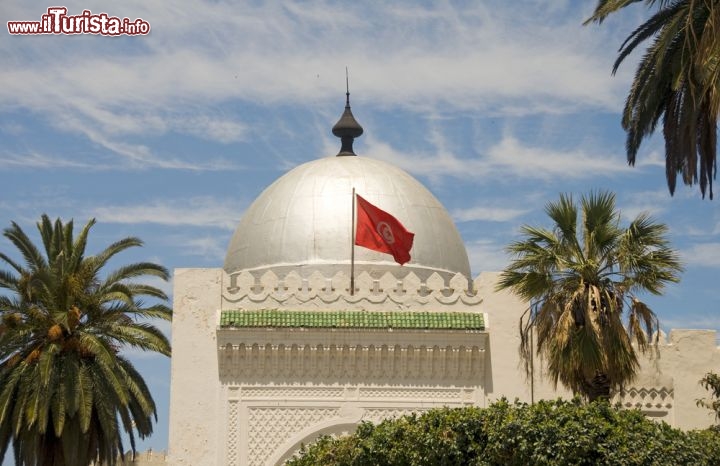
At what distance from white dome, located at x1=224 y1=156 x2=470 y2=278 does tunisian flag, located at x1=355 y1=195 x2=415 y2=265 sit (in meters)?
1.03

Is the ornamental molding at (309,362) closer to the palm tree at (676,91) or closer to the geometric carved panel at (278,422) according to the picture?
the geometric carved panel at (278,422)

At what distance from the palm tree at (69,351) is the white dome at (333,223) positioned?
5.11m

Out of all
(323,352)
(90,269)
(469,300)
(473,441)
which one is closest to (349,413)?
(323,352)

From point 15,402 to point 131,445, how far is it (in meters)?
3.15

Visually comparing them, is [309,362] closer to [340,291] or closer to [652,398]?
[340,291]

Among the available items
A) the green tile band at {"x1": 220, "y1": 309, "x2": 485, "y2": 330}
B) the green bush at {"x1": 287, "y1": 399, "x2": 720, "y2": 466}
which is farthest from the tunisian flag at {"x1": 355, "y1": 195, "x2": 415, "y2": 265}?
the green bush at {"x1": 287, "y1": 399, "x2": 720, "y2": 466}

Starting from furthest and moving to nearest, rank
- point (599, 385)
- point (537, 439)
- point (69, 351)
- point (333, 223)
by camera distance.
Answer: point (333, 223), point (69, 351), point (599, 385), point (537, 439)

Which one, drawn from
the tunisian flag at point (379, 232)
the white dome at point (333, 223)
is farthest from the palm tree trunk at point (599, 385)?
the white dome at point (333, 223)

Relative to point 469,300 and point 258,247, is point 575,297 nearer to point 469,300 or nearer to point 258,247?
point 469,300

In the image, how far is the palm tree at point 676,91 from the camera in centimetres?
2261

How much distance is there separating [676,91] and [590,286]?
4001mm

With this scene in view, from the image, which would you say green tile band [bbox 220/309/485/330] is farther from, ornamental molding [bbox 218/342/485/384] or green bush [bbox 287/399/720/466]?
green bush [bbox 287/399/720/466]

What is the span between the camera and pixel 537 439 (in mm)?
22641

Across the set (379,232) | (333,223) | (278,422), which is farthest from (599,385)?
(333,223)
